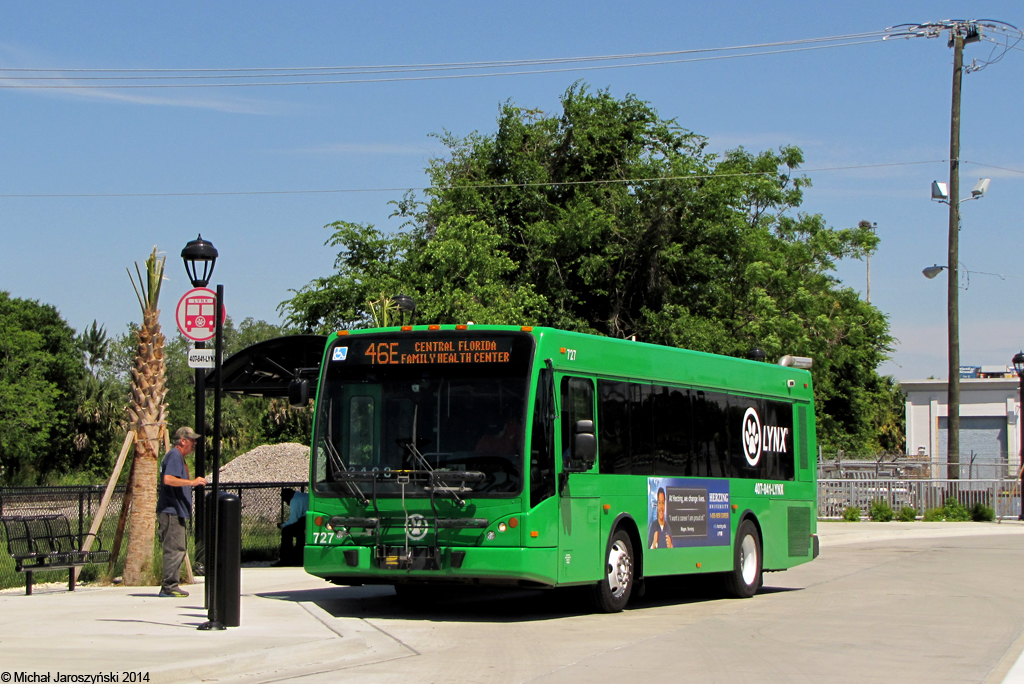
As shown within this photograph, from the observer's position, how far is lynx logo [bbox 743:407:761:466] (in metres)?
16.4

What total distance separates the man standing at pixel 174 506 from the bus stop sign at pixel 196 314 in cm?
117

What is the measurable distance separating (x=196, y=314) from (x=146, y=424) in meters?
2.90

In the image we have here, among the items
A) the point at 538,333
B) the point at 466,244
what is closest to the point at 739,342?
the point at 466,244

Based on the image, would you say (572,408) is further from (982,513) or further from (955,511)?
(982,513)

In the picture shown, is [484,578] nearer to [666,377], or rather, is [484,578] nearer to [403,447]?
[403,447]

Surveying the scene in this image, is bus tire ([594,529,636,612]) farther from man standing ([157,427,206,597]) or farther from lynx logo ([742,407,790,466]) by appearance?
man standing ([157,427,206,597])

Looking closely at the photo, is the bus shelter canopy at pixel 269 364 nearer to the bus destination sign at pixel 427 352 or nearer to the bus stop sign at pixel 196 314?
the bus stop sign at pixel 196 314

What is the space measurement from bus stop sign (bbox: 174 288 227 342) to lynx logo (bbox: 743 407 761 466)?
736 centimetres

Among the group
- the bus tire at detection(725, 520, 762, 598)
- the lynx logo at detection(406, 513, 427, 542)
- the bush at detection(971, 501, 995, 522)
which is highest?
the lynx logo at detection(406, 513, 427, 542)

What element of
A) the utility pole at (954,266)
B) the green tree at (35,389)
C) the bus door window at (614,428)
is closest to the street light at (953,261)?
the utility pole at (954,266)

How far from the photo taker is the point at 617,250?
1613 inches

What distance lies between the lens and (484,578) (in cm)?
1191

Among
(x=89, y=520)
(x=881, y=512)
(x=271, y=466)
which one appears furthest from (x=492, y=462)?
(x=271, y=466)

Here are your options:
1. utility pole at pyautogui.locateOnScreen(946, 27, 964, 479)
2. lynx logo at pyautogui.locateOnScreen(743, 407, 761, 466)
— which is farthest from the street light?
lynx logo at pyautogui.locateOnScreen(743, 407, 761, 466)
